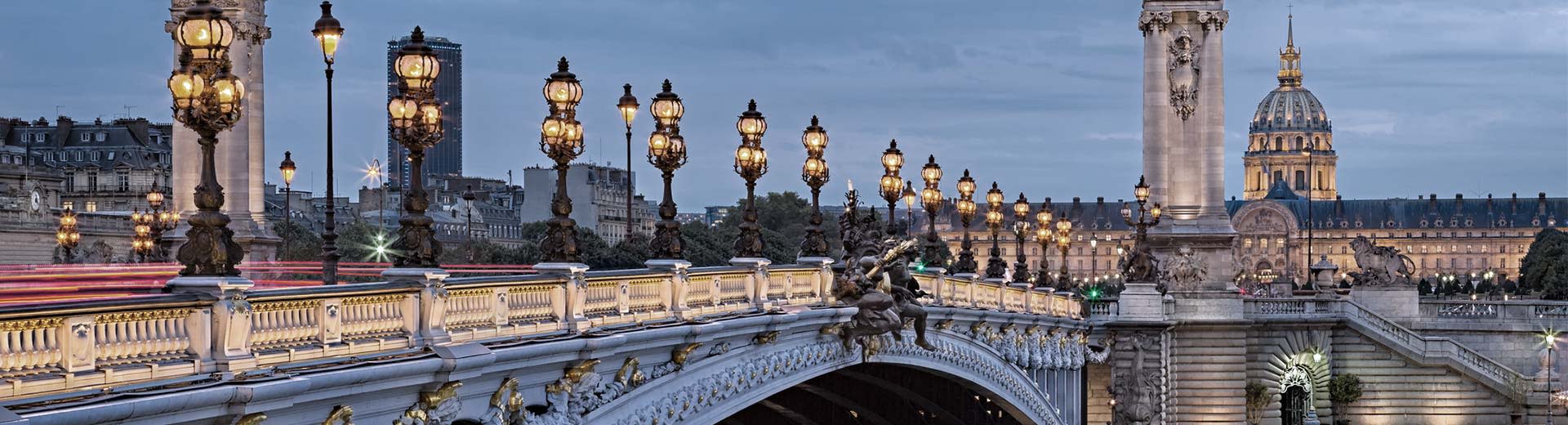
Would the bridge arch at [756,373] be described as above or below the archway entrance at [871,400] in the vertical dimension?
above

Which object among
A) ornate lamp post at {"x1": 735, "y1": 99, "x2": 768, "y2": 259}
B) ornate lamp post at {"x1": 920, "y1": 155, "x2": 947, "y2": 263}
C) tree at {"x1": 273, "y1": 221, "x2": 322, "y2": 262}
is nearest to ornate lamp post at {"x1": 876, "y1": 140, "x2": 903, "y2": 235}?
ornate lamp post at {"x1": 920, "y1": 155, "x2": 947, "y2": 263}

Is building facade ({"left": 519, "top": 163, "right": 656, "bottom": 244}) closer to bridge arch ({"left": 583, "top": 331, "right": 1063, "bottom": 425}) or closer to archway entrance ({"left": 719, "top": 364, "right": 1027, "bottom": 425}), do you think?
archway entrance ({"left": 719, "top": 364, "right": 1027, "bottom": 425})

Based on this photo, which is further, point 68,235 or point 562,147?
point 68,235

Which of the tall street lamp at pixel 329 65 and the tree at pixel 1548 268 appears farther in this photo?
the tree at pixel 1548 268

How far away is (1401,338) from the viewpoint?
68.9 m

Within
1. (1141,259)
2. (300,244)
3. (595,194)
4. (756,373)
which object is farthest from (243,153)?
(300,244)

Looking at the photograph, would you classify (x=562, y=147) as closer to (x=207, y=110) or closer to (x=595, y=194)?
(x=207, y=110)

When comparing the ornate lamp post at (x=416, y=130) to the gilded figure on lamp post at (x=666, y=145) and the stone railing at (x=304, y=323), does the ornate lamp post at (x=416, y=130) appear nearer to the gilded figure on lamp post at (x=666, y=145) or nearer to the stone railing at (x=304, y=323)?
the stone railing at (x=304, y=323)

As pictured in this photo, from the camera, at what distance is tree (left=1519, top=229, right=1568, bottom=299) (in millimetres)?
128875

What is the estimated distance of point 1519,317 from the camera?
241ft

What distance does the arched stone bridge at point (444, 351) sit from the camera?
45.6 feet

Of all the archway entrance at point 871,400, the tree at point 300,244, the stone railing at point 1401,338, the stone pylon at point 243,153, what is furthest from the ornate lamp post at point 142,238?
the stone railing at point 1401,338

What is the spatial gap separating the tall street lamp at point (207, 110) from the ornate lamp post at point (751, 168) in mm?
13867

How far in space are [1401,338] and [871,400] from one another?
29.9 metres
